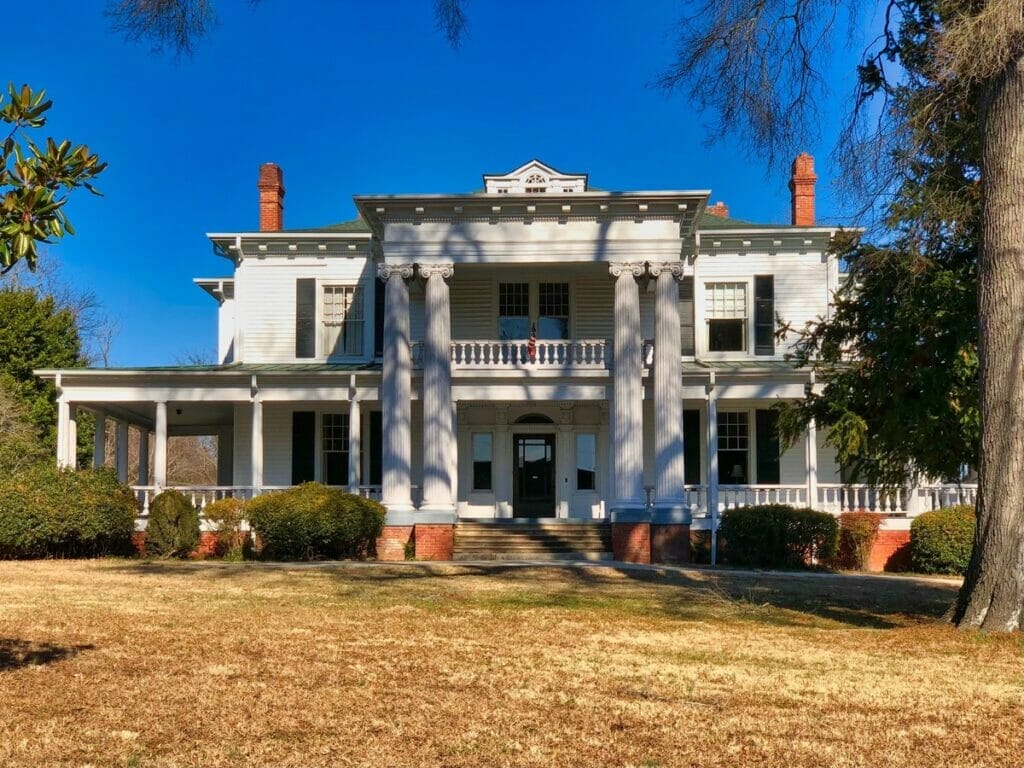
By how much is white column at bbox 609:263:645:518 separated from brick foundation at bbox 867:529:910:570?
18.2ft

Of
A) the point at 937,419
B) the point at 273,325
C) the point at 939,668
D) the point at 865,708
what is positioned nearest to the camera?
the point at 865,708

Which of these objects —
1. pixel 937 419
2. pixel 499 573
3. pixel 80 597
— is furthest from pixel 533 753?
pixel 499 573

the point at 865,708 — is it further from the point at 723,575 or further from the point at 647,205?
the point at 647,205

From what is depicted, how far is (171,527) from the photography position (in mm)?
20484

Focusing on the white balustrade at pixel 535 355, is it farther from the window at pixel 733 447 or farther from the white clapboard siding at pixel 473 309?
the window at pixel 733 447

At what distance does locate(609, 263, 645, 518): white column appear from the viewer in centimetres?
2094

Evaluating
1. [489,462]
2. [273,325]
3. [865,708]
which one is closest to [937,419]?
[865,708]

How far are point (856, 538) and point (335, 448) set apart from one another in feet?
42.6

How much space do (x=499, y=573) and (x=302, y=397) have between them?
27.2 ft

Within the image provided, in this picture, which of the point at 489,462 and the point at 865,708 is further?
the point at 489,462

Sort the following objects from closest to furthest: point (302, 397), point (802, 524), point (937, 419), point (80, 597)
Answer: point (937, 419) → point (80, 597) → point (802, 524) → point (302, 397)

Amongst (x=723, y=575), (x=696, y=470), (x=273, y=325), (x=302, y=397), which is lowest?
(x=723, y=575)

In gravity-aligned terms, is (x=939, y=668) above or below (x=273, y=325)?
below

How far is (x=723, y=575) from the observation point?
18.0 metres
